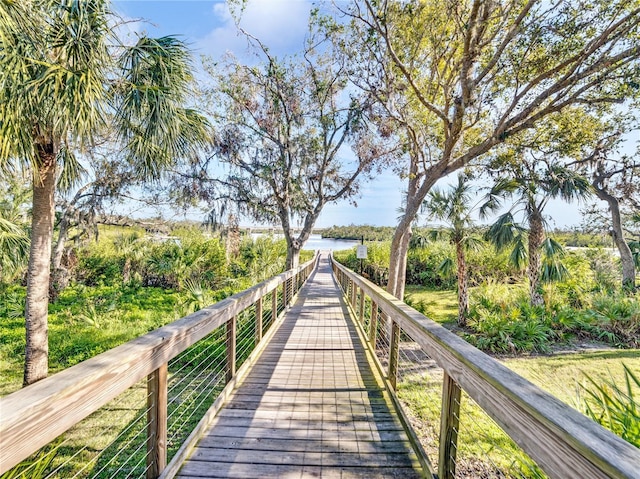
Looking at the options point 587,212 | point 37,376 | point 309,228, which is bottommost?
point 37,376

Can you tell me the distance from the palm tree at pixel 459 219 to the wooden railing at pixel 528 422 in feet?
28.5

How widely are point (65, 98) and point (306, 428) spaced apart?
484 cm

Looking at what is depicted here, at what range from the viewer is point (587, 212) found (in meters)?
14.4

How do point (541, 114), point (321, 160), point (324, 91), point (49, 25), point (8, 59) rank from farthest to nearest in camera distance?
point (321, 160) → point (324, 91) → point (541, 114) → point (49, 25) → point (8, 59)

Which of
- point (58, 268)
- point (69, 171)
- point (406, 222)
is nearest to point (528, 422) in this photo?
point (406, 222)

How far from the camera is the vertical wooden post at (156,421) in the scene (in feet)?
5.36

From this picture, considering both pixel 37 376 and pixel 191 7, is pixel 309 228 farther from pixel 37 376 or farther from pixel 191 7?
pixel 37 376

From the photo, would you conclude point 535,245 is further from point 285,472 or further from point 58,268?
point 58,268

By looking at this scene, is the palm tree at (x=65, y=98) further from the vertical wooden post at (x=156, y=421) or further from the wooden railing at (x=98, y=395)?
the vertical wooden post at (x=156, y=421)

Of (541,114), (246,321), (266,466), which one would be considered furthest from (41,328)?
(541,114)

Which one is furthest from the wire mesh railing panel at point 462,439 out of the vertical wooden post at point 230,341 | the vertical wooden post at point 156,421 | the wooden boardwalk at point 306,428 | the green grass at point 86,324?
the green grass at point 86,324

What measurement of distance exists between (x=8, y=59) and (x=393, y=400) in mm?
5905

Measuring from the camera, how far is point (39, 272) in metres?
4.97

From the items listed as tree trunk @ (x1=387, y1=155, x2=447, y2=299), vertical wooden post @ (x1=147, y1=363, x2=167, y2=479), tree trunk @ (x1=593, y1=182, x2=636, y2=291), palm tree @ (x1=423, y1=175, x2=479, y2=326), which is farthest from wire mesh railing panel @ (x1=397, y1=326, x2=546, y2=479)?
tree trunk @ (x1=593, y1=182, x2=636, y2=291)
